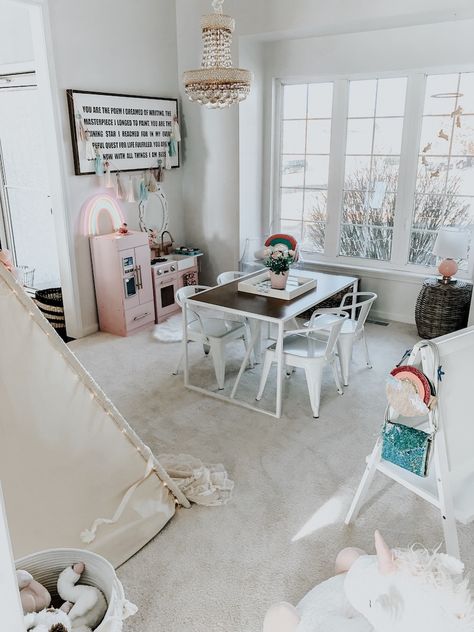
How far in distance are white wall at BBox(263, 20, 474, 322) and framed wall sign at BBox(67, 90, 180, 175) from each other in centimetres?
108

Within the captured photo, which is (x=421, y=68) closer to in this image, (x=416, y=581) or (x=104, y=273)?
(x=104, y=273)

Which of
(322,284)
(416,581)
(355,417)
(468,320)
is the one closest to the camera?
(416,581)

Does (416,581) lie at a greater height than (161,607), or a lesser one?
greater

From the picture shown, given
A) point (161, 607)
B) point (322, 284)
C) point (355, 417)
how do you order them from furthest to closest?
point (322, 284) < point (355, 417) < point (161, 607)

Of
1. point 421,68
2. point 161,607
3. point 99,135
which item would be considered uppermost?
point 421,68

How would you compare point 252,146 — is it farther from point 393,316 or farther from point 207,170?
point 393,316

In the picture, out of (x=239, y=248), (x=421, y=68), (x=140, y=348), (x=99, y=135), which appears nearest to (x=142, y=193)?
(x=99, y=135)

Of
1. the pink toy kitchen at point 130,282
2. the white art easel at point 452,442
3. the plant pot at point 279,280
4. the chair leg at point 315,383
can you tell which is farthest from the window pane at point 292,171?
the white art easel at point 452,442

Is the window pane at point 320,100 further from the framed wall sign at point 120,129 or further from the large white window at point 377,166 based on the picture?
the framed wall sign at point 120,129

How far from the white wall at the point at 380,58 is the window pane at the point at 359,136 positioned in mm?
446

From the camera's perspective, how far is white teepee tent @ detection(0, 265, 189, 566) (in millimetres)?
1944

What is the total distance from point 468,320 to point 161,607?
350 cm

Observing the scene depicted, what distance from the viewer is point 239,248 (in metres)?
5.46

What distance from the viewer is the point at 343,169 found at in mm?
5168
